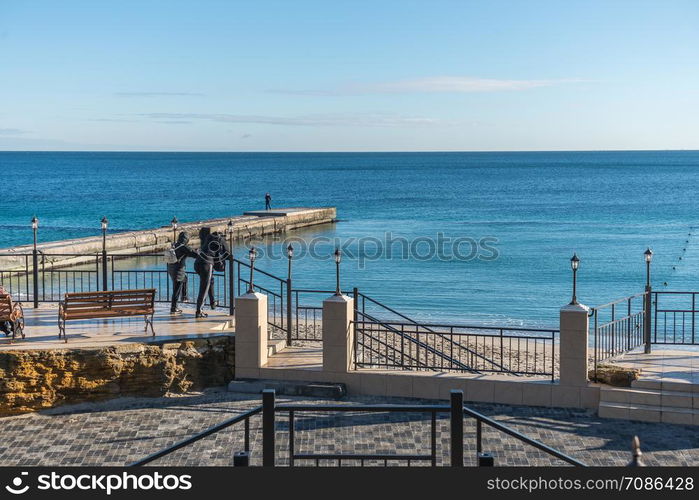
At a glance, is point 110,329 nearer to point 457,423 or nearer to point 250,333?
point 250,333

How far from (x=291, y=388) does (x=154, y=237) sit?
3924 centimetres

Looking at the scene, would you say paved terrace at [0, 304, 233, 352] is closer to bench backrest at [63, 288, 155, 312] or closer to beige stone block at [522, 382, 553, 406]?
bench backrest at [63, 288, 155, 312]

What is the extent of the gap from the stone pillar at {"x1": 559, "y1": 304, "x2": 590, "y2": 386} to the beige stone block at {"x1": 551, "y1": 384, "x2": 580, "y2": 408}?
10 centimetres

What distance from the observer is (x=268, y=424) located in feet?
24.2

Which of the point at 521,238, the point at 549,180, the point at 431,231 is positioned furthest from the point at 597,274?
the point at 549,180

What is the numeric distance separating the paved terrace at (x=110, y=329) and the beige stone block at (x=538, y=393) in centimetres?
538

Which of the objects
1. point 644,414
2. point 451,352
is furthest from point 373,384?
point 644,414

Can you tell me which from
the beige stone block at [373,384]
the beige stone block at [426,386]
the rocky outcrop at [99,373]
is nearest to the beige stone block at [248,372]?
the rocky outcrop at [99,373]

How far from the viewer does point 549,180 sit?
490 feet

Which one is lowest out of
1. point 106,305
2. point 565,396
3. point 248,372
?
point 565,396

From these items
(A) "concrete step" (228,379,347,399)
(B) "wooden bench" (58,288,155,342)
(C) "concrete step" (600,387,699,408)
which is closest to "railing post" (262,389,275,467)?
(A) "concrete step" (228,379,347,399)

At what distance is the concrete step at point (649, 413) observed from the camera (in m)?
13.0

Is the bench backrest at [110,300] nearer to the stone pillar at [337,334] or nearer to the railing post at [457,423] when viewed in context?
the stone pillar at [337,334]

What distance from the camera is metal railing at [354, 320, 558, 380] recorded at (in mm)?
14883
